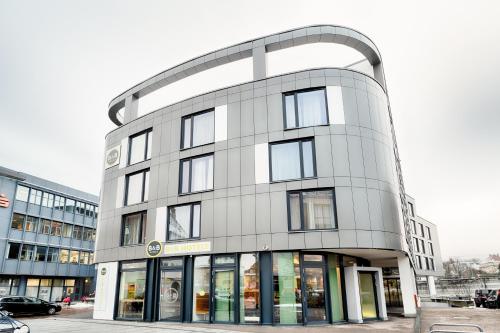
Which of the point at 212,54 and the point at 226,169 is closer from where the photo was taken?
the point at 226,169

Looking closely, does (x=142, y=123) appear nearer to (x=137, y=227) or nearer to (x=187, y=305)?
(x=137, y=227)

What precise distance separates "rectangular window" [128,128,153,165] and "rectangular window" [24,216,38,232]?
27132 millimetres

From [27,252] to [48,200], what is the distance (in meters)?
6.89

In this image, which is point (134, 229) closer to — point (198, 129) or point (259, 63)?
point (198, 129)

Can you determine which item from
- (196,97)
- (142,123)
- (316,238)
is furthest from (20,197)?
(316,238)

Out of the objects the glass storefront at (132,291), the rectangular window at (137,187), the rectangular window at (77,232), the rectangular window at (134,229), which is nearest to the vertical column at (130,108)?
the rectangular window at (137,187)

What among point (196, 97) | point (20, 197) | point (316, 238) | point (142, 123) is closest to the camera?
point (316, 238)

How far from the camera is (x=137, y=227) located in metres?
22.4

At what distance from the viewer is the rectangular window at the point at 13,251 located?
40.5m

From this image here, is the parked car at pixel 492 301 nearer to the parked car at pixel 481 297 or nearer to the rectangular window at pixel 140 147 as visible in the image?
the parked car at pixel 481 297

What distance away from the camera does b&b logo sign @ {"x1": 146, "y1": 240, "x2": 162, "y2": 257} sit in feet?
66.3

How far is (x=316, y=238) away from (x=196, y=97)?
11.1 meters

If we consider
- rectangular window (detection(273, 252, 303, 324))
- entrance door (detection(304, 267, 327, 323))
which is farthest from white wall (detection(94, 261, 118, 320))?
entrance door (detection(304, 267, 327, 323))

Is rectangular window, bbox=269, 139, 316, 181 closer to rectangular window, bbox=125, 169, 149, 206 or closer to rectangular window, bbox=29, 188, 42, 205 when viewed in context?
rectangular window, bbox=125, 169, 149, 206
